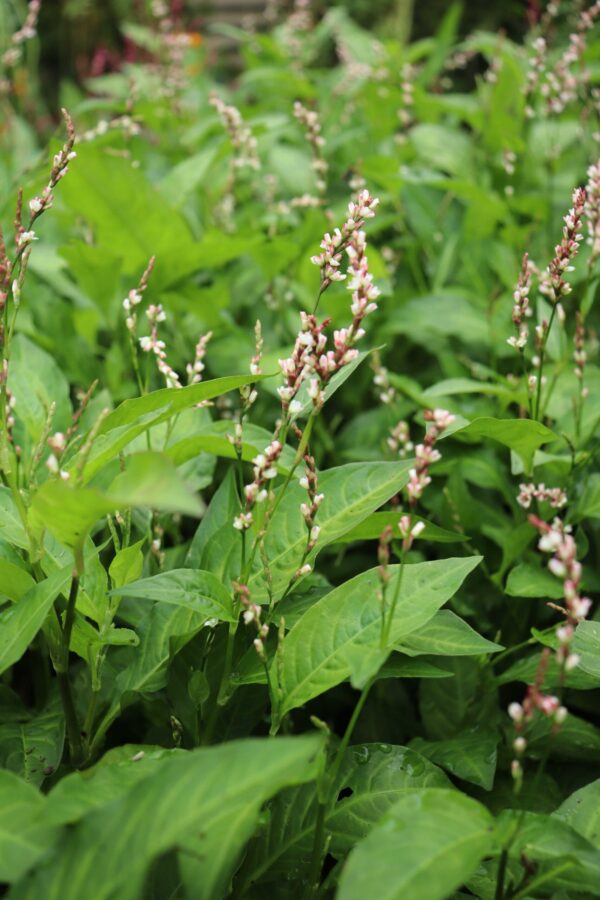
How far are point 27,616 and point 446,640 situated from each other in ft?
A: 2.15

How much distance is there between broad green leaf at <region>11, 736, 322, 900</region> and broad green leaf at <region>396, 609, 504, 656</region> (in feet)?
1.44

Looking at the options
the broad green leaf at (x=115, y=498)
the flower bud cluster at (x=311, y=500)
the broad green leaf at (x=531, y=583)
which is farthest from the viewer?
the broad green leaf at (x=531, y=583)

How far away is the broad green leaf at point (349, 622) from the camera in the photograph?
1334 millimetres

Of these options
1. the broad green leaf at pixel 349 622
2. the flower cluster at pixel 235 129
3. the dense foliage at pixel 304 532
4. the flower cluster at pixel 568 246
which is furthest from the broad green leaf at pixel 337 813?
the flower cluster at pixel 235 129

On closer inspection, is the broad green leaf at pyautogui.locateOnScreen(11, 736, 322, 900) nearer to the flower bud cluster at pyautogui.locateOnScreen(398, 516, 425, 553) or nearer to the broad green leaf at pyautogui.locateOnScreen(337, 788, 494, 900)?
the broad green leaf at pyautogui.locateOnScreen(337, 788, 494, 900)

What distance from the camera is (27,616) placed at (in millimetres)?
1306

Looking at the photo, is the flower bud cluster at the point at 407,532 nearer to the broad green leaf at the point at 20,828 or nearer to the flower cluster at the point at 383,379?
the broad green leaf at the point at 20,828

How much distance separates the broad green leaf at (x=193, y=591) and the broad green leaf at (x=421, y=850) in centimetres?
Answer: 41

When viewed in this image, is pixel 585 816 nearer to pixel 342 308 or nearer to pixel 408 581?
pixel 408 581

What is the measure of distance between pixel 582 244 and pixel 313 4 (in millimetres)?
6181

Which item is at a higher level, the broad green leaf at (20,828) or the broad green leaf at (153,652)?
the broad green leaf at (20,828)

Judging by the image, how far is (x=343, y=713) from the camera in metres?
1.90

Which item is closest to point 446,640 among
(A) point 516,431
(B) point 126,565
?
(A) point 516,431

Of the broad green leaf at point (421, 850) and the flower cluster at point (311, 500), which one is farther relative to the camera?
the flower cluster at point (311, 500)
